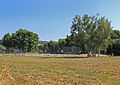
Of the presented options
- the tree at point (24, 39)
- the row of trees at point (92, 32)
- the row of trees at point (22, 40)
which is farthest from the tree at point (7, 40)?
the row of trees at point (92, 32)

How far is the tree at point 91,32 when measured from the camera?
122 feet

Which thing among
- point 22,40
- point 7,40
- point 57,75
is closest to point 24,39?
point 22,40

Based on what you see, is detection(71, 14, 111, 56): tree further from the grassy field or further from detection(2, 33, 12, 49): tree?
detection(2, 33, 12, 49): tree

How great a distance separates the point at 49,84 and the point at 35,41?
2387 inches

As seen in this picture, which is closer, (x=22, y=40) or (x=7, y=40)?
(x=22, y=40)

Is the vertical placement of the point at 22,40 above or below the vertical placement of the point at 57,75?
above

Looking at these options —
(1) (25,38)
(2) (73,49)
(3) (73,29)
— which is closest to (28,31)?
(1) (25,38)

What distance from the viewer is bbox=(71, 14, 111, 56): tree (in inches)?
1464

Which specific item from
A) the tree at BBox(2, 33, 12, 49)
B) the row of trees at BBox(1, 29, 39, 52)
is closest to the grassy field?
the row of trees at BBox(1, 29, 39, 52)

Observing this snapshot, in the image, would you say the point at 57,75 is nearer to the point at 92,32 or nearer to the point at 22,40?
the point at 92,32

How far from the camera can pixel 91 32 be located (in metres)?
38.1

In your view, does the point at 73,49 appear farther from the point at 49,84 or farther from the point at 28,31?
the point at 49,84

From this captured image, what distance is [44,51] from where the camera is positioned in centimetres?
5391

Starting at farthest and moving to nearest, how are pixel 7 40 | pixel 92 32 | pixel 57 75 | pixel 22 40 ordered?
pixel 7 40 < pixel 22 40 < pixel 92 32 < pixel 57 75
